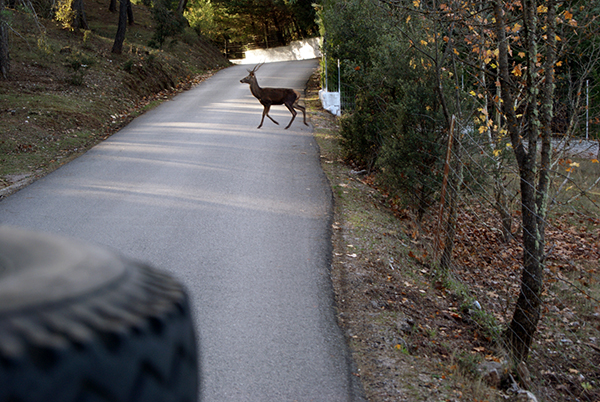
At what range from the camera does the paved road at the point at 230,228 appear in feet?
13.8

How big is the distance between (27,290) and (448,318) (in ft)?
19.1

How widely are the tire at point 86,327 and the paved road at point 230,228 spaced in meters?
3.42

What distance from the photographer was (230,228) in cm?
730

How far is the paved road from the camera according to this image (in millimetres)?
4191

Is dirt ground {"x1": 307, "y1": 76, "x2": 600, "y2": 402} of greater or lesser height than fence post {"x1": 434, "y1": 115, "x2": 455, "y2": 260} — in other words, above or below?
below

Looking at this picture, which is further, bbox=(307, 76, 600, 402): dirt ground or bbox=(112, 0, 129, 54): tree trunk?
bbox=(112, 0, 129, 54): tree trunk

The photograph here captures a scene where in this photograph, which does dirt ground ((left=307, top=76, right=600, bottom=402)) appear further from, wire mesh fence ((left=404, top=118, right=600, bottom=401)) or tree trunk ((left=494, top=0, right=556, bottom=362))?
tree trunk ((left=494, top=0, right=556, bottom=362))

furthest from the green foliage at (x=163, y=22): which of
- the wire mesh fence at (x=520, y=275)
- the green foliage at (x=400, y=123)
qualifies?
the wire mesh fence at (x=520, y=275)

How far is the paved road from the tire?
3422mm

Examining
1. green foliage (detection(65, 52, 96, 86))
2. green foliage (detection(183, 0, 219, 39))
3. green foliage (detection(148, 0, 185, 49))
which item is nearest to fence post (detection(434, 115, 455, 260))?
green foliage (detection(65, 52, 96, 86))

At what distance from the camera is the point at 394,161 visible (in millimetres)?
8688

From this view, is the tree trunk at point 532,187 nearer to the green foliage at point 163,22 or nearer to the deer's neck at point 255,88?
the deer's neck at point 255,88

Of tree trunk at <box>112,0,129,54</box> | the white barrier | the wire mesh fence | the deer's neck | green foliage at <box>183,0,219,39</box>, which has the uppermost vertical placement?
green foliage at <box>183,0,219,39</box>

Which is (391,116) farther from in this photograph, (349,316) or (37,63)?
(37,63)
